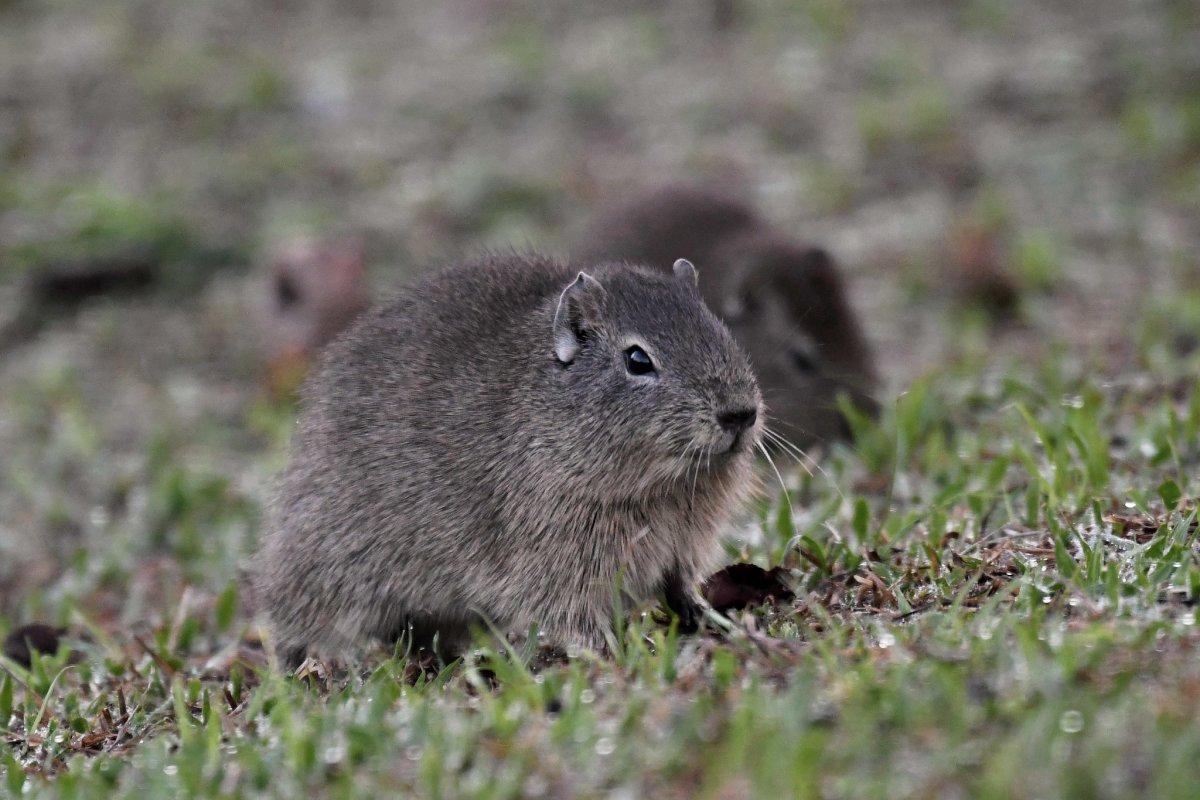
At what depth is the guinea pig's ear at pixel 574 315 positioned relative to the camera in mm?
4812

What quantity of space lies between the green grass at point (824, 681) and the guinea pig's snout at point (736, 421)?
526 millimetres

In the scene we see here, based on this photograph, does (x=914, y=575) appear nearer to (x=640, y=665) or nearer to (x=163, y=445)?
(x=640, y=665)

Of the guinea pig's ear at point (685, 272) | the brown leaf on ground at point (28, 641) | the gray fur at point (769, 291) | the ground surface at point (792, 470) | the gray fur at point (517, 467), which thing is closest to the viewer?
the ground surface at point (792, 470)

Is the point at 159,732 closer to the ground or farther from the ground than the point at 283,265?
closer to the ground

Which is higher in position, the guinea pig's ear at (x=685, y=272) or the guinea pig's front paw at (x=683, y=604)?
the guinea pig's ear at (x=685, y=272)

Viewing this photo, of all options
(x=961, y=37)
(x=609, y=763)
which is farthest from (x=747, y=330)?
(x=961, y=37)

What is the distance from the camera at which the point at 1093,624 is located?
3.79m

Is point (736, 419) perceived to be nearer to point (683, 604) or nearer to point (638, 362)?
point (638, 362)

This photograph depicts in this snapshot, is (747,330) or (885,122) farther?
(885,122)

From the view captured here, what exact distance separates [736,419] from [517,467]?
2.42ft

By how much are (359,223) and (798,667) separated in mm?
7649

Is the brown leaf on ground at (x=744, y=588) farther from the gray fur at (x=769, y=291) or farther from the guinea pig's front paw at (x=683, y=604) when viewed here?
the gray fur at (x=769, y=291)

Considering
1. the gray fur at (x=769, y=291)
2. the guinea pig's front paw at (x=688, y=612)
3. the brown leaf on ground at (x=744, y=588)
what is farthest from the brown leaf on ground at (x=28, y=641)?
the gray fur at (x=769, y=291)

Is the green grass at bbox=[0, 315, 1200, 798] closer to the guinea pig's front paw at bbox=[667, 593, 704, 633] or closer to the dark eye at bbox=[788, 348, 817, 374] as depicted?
the guinea pig's front paw at bbox=[667, 593, 704, 633]
